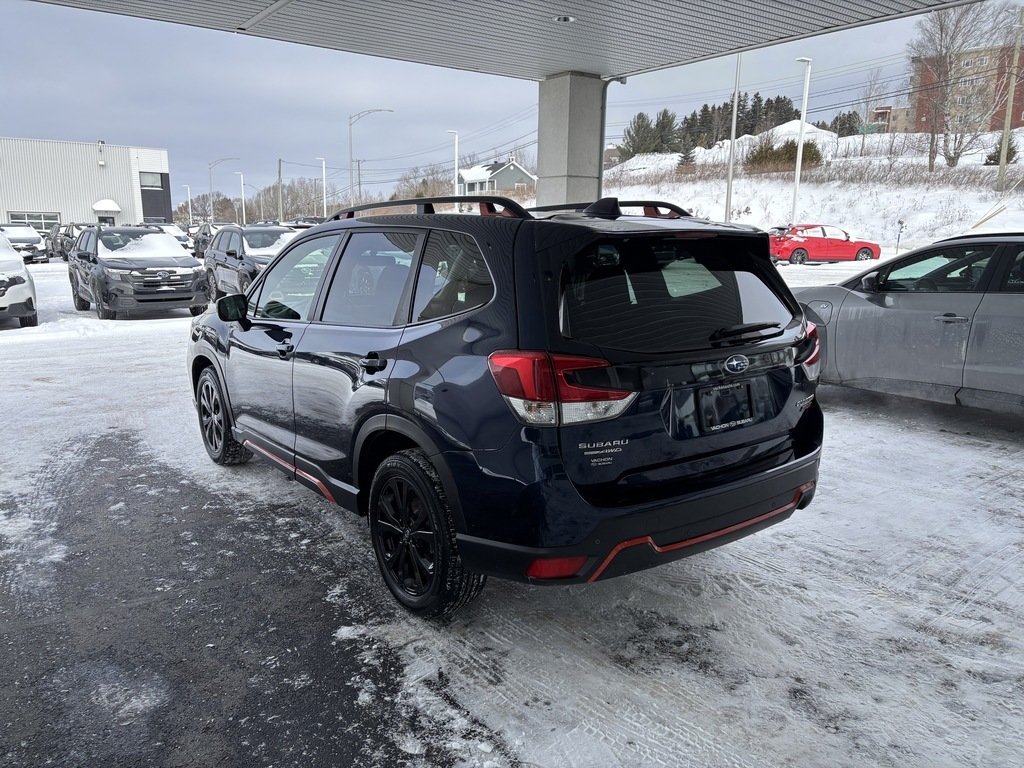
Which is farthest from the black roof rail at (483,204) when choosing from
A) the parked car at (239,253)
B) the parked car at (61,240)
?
the parked car at (61,240)

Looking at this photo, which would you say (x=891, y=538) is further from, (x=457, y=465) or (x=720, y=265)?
(x=457, y=465)

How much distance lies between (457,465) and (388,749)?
1024mm

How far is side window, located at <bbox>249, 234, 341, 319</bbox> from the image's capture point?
419cm

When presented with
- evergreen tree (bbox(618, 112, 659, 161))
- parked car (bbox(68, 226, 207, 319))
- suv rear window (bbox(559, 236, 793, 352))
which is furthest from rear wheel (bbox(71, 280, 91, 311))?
evergreen tree (bbox(618, 112, 659, 161))

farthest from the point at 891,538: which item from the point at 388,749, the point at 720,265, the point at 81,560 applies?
the point at 81,560

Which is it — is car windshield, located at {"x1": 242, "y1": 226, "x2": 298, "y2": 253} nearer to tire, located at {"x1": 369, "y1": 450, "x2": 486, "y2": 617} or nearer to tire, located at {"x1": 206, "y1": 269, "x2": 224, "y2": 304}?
tire, located at {"x1": 206, "y1": 269, "x2": 224, "y2": 304}

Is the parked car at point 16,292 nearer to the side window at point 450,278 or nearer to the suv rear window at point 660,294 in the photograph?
the side window at point 450,278

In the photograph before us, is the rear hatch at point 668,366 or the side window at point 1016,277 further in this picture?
the side window at point 1016,277

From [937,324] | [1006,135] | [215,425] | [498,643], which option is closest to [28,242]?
[215,425]

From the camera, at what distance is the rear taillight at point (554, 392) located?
265cm

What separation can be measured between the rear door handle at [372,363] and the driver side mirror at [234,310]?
Result: 5.25 ft

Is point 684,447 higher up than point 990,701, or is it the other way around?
point 684,447

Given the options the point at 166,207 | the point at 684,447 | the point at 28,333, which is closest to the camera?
the point at 684,447

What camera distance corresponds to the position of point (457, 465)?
2900 mm
